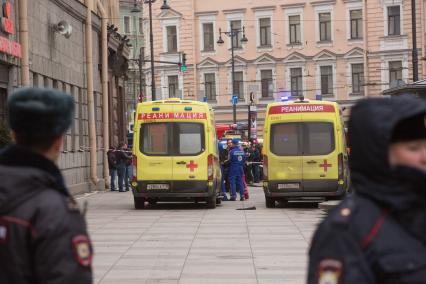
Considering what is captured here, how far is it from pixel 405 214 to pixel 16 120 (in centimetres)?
142

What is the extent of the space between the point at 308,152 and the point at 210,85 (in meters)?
45.9

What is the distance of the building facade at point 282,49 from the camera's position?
62031 mm

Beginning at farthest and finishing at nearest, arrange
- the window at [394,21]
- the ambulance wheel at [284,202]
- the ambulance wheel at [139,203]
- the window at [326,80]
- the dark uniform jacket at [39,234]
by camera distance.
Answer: the window at [326,80] < the window at [394,21] < the ambulance wheel at [284,202] < the ambulance wheel at [139,203] < the dark uniform jacket at [39,234]

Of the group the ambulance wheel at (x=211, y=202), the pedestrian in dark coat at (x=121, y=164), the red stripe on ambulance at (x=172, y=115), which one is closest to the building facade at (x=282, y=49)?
the pedestrian in dark coat at (x=121, y=164)

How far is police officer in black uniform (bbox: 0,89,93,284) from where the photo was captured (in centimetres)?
312

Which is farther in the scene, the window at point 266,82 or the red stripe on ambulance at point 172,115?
the window at point 266,82

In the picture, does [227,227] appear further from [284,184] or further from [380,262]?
[380,262]

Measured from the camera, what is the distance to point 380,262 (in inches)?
108

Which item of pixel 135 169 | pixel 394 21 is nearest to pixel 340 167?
pixel 135 169

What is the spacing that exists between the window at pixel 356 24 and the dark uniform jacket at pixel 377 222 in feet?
202

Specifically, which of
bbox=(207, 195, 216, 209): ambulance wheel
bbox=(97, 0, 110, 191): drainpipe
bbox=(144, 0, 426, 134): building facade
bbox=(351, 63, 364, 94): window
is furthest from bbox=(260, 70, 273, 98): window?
bbox=(207, 195, 216, 209): ambulance wheel

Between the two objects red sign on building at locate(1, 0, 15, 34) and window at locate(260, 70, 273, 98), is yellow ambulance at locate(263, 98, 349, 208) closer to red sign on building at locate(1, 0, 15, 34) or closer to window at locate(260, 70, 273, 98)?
red sign on building at locate(1, 0, 15, 34)

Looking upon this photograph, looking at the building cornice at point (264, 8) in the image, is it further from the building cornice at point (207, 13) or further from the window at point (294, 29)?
the building cornice at point (207, 13)

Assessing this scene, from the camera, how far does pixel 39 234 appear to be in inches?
123
